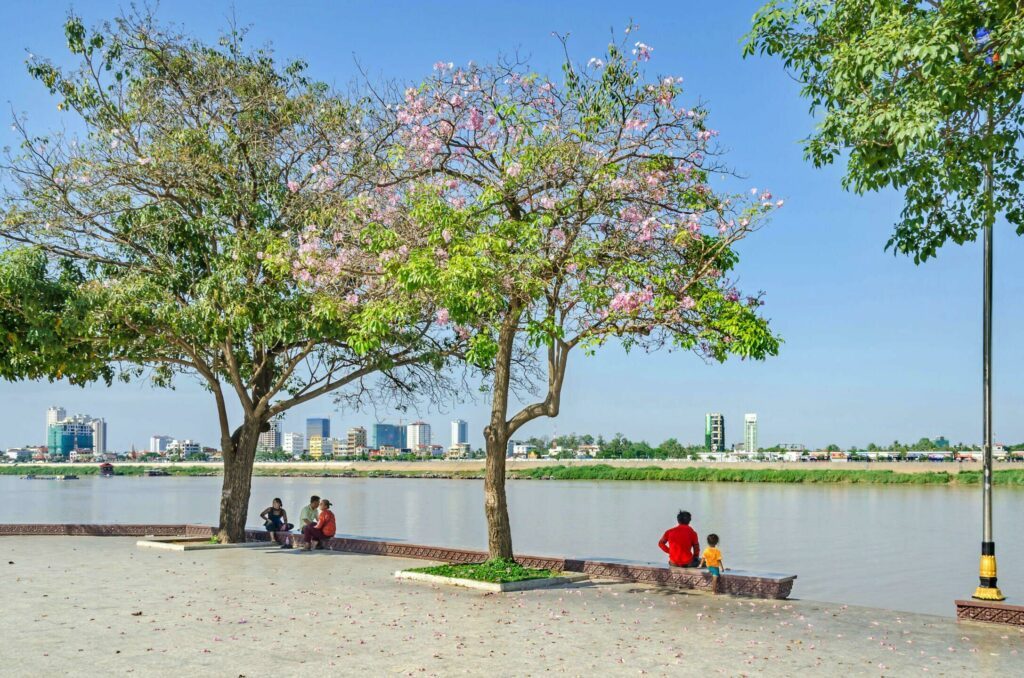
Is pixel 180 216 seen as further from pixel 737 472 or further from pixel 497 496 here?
pixel 737 472

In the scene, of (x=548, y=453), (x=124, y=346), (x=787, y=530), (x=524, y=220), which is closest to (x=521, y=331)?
(x=524, y=220)

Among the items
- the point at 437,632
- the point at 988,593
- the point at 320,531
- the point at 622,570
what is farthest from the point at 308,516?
the point at 988,593

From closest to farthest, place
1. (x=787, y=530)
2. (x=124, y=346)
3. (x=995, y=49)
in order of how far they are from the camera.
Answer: (x=995, y=49), (x=124, y=346), (x=787, y=530)

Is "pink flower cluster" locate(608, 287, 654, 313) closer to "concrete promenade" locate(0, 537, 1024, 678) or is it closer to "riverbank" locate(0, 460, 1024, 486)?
"concrete promenade" locate(0, 537, 1024, 678)

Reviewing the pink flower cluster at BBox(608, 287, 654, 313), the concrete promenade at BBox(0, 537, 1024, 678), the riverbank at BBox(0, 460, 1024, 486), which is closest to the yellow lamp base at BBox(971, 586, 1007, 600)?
the concrete promenade at BBox(0, 537, 1024, 678)

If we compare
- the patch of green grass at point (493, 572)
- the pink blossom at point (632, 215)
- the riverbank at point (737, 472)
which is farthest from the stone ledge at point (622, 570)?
the riverbank at point (737, 472)

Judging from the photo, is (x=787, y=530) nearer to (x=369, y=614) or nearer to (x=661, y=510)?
(x=661, y=510)

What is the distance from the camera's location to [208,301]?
62.3ft

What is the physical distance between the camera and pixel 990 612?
12812 mm

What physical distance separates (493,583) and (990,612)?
6639mm

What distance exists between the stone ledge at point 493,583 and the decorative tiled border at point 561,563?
83cm

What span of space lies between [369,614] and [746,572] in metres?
5.75

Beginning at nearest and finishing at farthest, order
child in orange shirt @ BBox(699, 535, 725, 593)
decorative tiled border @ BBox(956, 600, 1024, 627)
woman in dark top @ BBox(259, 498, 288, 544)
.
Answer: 1. decorative tiled border @ BBox(956, 600, 1024, 627)
2. child in orange shirt @ BBox(699, 535, 725, 593)
3. woman in dark top @ BBox(259, 498, 288, 544)

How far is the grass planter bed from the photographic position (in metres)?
15.4
